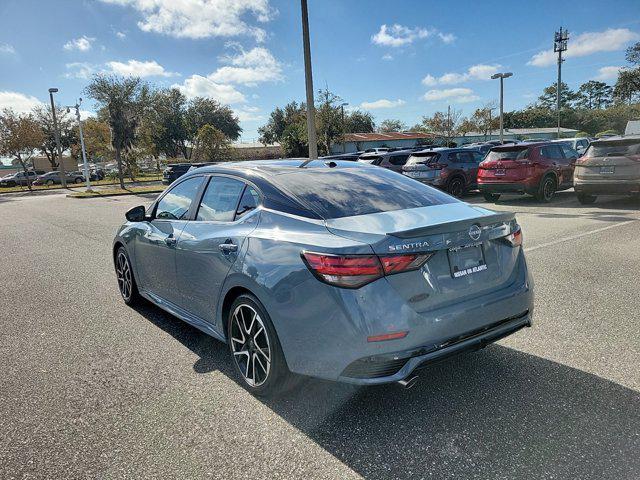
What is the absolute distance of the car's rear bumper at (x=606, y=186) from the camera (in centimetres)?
1075

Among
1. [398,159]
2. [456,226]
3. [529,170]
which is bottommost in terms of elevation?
[529,170]

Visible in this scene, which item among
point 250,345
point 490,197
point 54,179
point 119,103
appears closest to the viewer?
point 250,345

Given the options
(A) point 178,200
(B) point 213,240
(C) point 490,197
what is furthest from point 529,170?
(B) point 213,240

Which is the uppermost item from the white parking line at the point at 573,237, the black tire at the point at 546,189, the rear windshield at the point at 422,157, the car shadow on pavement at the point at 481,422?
the rear windshield at the point at 422,157

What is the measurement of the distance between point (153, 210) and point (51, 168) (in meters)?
78.1

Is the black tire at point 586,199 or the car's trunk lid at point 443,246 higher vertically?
the car's trunk lid at point 443,246

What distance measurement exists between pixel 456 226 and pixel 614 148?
10.6 meters

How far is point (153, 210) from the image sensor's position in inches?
181

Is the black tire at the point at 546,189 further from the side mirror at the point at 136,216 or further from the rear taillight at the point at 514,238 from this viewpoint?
the side mirror at the point at 136,216

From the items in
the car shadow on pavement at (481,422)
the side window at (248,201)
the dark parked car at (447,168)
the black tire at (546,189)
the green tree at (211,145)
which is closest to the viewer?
the car shadow on pavement at (481,422)

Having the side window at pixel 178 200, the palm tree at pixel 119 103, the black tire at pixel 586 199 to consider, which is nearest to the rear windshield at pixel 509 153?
the black tire at pixel 586 199

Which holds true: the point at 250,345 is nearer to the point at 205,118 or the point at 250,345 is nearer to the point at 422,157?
the point at 422,157

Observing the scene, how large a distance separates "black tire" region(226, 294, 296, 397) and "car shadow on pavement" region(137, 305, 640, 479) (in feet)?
0.47

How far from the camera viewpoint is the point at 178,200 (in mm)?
4242
